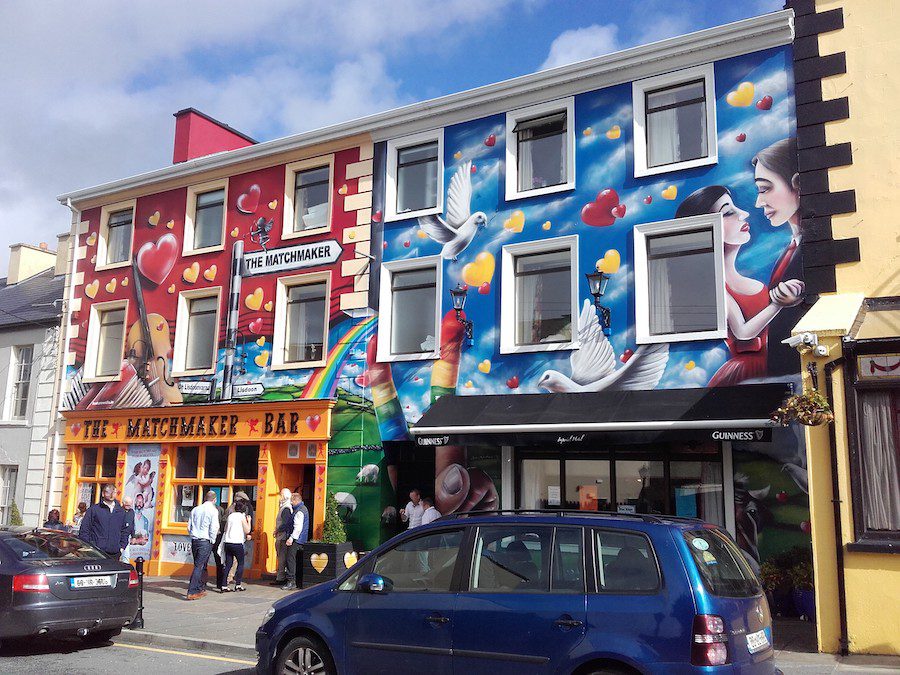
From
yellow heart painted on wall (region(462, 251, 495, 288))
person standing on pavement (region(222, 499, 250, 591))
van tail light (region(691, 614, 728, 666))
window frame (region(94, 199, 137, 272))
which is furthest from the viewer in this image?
window frame (region(94, 199, 137, 272))

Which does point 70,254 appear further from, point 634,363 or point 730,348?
point 730,348

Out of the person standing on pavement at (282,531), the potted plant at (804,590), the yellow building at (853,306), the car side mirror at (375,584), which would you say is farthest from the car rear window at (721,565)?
the person standing on pavement at (282,531)

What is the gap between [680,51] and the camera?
1338 cm

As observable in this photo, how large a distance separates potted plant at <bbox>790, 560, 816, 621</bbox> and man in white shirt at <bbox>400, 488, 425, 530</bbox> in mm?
5969

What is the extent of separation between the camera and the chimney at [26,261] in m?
25.0

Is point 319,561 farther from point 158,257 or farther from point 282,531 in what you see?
point 158,257

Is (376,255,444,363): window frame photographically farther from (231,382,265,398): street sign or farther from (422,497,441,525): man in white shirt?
→ (231,382,265,398): street sign

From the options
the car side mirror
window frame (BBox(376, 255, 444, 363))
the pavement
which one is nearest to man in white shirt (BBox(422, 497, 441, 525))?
window frame (BBox(376, 255, 444, 363))

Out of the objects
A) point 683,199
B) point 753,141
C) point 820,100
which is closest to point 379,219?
point 683,199

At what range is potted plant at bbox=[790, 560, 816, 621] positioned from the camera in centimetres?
1112

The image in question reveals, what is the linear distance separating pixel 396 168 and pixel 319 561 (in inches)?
303

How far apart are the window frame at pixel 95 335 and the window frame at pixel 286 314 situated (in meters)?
4.61

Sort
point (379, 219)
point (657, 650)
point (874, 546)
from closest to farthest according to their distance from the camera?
point (657, 650) < point (874, 546) < point (379, 219)

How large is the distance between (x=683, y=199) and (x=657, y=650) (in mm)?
9135
